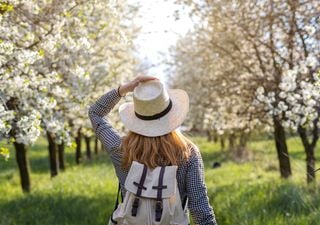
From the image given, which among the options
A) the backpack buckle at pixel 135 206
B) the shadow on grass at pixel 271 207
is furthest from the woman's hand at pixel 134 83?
the shadow on grass at pixel 271 207

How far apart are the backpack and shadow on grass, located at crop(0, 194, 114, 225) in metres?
5.20

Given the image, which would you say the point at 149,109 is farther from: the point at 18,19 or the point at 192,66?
the point at 192,66

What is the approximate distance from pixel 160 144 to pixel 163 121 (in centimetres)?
17

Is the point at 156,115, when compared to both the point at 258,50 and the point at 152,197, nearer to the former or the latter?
the point at 152,197

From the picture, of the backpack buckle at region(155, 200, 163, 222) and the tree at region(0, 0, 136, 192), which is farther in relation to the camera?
the tree at region(0, 0, 136, 192)

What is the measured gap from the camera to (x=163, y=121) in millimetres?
4070

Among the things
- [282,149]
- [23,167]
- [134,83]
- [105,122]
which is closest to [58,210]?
[105,122]

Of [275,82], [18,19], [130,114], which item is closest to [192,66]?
[275,82]

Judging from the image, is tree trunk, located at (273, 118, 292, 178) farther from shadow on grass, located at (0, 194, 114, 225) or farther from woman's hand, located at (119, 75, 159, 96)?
woman's hand, located at (119, 75, 159, 96)

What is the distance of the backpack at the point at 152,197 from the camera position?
12.7ft

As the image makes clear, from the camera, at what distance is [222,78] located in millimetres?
16484

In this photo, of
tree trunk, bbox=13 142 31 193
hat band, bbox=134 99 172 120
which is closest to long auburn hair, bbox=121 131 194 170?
hat band, bbox=134 99 172 120

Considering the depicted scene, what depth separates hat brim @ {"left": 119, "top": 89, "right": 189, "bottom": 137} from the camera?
13.1 ft

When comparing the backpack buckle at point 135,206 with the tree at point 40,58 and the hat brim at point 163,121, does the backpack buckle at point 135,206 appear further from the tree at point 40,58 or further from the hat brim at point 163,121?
the tree at point 40,58
